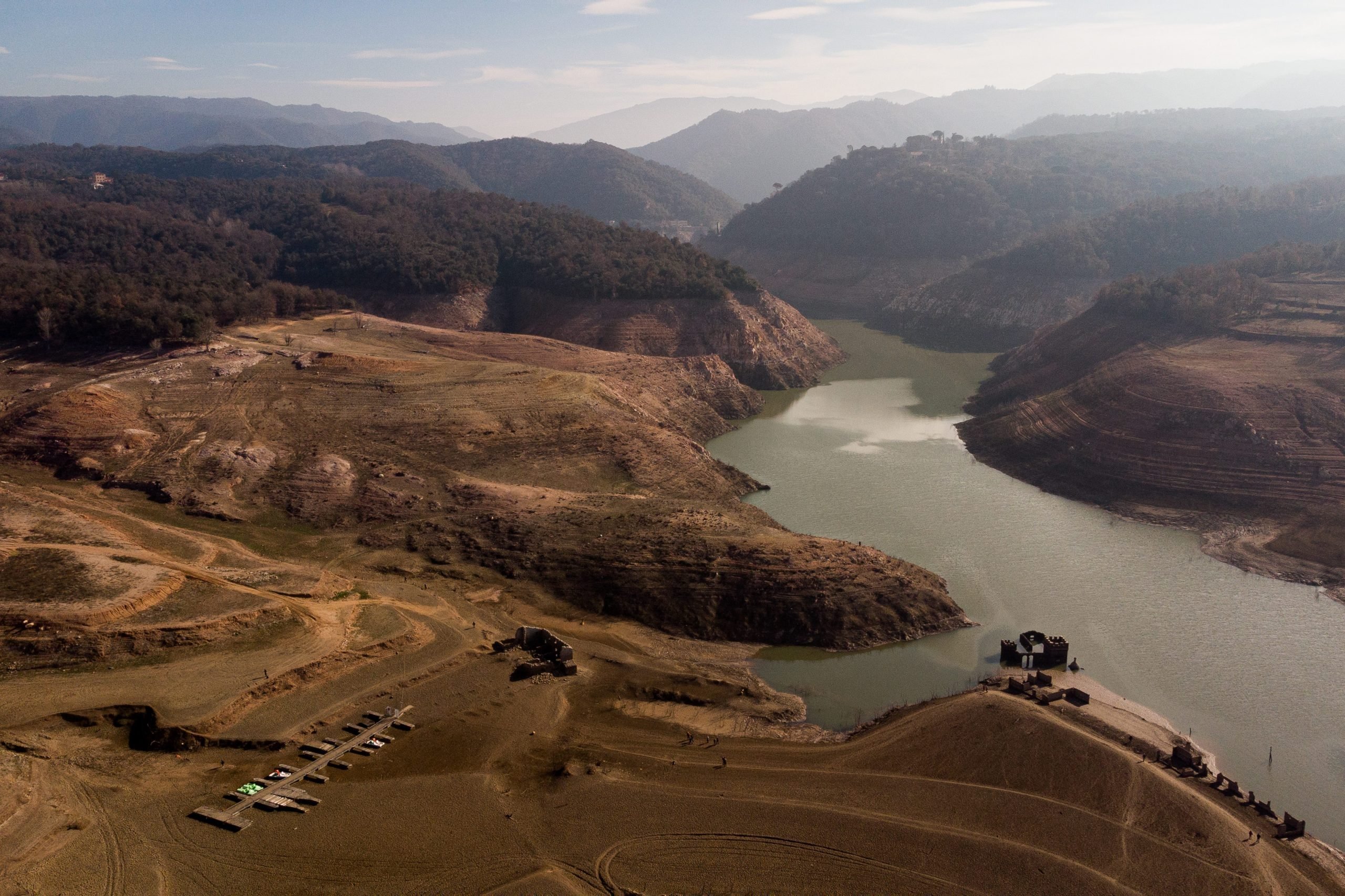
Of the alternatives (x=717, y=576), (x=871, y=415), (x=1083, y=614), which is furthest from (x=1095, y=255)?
(x=717, y=576)

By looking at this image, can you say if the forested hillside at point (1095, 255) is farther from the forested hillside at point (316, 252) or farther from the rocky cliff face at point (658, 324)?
the forested hillside at point (316, 252)

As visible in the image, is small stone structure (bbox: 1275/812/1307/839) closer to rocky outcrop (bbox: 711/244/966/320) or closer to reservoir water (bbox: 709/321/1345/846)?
reservoir water (bbox: 709/321/1345/846)

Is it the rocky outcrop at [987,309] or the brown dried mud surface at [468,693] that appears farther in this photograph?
the rocky outcrop at [987,309]

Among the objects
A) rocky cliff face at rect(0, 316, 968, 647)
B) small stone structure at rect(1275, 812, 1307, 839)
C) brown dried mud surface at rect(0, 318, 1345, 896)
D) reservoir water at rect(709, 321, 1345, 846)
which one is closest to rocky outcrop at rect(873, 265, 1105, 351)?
reservoir water at rect(709, 321, 1345, 846)

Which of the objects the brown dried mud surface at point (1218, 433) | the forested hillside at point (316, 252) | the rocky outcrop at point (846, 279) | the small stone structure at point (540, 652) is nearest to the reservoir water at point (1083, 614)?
the brown dried mud surface at point (1218, 433)

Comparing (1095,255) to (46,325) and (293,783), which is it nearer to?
(46,325)

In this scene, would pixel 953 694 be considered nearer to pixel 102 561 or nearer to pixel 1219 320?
pixel 102 561

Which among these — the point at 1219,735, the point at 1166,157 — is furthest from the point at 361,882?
the point at 1166,157
